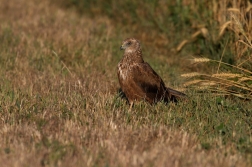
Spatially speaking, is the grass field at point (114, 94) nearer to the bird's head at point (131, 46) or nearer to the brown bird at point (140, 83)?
the brown bird at point (140, 83)

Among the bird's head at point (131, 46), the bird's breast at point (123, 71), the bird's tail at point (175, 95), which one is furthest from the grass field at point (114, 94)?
the bird's head at point (131, 46)

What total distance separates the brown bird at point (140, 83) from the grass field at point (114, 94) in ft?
0.73

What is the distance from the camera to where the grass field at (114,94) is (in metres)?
5.14

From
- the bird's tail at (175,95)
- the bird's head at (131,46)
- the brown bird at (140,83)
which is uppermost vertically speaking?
the bird's head at (131,46)

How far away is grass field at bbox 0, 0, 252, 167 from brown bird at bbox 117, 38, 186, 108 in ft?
0.73

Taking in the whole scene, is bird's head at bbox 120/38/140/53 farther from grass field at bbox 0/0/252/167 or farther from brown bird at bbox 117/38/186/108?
grass field at bbox 0/0/252/167

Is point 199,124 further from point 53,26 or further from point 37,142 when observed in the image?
point 53,26

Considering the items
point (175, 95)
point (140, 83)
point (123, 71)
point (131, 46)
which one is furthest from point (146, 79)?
point (131, 46)

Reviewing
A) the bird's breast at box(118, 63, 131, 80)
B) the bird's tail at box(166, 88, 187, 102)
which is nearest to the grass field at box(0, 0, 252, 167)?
the bird's tail at box(166, 88, 187, 102)

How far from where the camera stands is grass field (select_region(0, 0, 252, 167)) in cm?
514

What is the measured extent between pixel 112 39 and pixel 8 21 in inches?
99.4

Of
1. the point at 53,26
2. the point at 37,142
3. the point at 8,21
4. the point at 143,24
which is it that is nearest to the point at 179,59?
the point at 143,24

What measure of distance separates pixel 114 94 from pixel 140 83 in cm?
61

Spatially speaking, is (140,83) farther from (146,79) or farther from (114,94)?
(114,94)
